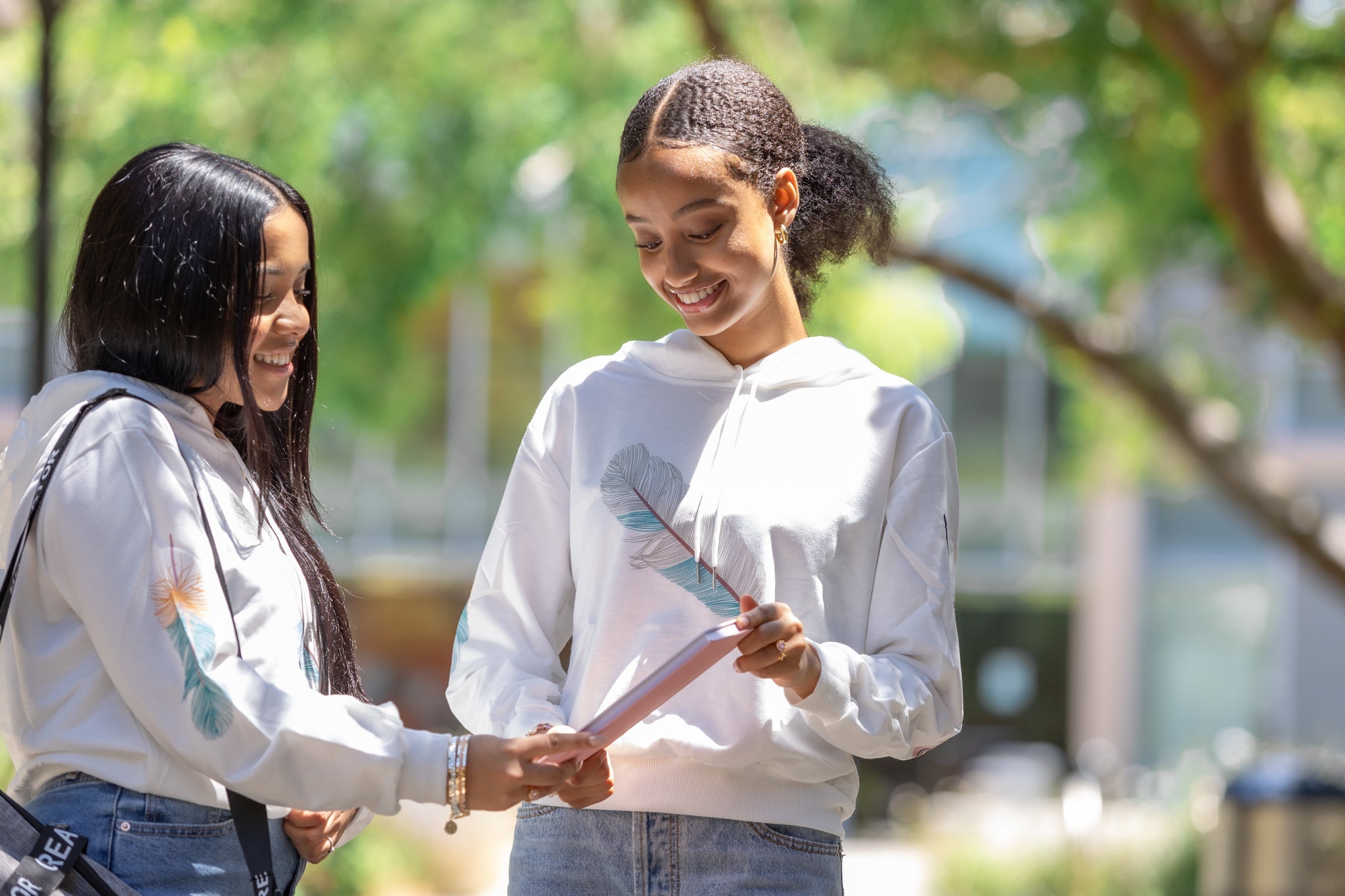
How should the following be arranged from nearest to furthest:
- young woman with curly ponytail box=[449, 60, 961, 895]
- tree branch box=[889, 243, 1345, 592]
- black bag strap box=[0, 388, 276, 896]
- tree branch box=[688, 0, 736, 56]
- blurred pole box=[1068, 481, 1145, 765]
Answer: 1. black bag strap box=[0, 388, 276, 896]
2. young woman with curly ponytail box=[449, 60, 961, 895]
3. tree branch box=[688, 0, 736, 56]
4. tree branch box=[889, 243, 1345, 592]
5. blurred pole box=[1068, 481, 1145, 765]

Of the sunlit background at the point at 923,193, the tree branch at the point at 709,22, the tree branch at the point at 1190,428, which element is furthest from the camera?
the tree branch at the point at 1190,428

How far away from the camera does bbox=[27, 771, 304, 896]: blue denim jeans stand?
196 centimetres

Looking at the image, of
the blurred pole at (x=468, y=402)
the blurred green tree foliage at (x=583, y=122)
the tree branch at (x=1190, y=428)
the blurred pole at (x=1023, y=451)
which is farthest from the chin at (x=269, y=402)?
the blurred pole at (x=1023, y=451)

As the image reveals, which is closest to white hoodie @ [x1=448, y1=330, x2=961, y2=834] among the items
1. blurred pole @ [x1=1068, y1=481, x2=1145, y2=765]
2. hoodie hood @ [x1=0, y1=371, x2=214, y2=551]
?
hoodie hood @ [x1=0, y1=371, x2=214, y2=551]

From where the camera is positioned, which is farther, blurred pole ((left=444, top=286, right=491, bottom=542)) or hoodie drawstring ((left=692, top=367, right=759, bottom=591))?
blurred pole ((left=444, top=286, right=491, bottom=542))

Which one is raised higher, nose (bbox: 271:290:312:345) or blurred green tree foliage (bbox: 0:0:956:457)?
blurred green tree foliage (bbox: 0:0:956:457)

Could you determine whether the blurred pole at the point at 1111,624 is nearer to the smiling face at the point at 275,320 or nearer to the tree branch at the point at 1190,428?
the tree branch at the point at 1190,428

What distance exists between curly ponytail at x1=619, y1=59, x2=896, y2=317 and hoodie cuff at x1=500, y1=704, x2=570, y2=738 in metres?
0.83

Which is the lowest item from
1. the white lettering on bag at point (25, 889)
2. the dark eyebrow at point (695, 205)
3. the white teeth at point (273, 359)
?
the white lettering on bag at point (25, 889)

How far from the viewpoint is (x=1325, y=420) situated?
16688mm

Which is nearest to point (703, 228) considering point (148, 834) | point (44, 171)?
point (148, 834)

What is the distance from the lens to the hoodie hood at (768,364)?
2.48m

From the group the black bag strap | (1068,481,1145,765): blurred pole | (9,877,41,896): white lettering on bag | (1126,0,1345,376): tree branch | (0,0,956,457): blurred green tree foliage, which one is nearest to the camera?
(9,877,41,896): white lettering on bag

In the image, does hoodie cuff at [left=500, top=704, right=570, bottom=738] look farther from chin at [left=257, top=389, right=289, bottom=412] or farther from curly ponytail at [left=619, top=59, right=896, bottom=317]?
curly ponytail at [left=619, top=59, right=896, bottom=317]
